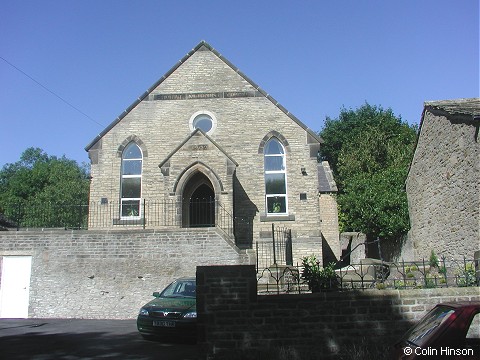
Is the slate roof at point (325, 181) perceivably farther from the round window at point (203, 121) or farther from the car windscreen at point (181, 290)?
the car windscreen at point (181, 290)

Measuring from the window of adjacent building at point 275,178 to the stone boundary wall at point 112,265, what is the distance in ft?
15.6

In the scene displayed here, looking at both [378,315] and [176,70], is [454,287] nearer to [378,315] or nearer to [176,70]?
[378,315]

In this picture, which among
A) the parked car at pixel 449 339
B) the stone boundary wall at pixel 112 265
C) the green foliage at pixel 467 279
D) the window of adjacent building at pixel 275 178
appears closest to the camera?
the parked car at pixel 449 339

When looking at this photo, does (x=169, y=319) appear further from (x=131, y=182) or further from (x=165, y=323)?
(x=131, y=182)

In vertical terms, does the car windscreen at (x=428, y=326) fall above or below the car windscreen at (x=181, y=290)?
below

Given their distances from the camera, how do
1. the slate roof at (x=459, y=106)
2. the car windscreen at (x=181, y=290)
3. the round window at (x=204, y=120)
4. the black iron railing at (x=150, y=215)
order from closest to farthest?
the car windscreen at (x=181, y=290) < the slate roof at (x=459, y=106) < the black iron railing at (x=150, y=215) < the round window at (x=204, y=120)

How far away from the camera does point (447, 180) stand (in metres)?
15.8

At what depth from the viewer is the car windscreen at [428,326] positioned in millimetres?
5480

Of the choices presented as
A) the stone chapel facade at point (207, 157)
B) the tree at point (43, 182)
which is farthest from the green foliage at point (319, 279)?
the tree at point (43, 182)

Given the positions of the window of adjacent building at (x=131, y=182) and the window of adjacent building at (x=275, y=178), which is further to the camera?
the window of adjacent building at (x=131, y=182)

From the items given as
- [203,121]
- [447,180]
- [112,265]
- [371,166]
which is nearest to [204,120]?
[203,121]

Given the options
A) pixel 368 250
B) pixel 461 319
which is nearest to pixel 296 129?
pixel 368 250

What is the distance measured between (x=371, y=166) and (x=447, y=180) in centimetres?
1979

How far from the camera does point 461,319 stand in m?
5.35
